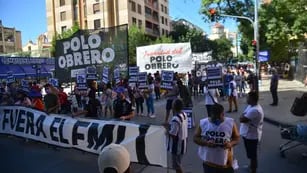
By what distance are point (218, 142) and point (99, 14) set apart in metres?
73.5

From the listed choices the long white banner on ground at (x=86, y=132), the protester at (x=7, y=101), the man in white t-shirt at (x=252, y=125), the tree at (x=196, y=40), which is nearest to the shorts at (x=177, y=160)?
the long white banner on ground at (x=86, y=132)

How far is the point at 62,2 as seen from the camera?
82.8 m

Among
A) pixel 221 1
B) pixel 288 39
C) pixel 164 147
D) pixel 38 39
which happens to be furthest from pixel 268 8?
pixel 38 39

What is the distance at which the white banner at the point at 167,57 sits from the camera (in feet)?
95.7

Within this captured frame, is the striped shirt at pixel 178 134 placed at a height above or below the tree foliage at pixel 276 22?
below

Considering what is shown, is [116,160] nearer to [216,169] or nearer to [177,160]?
[216,169]

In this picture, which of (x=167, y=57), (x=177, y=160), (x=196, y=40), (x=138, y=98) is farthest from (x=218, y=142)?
(x=196, y=40)

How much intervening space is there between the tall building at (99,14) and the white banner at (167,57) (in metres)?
46.2

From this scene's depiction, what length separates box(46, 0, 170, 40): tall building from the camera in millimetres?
76562

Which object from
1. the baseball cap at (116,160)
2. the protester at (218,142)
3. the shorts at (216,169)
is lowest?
the shorts at (216,169)

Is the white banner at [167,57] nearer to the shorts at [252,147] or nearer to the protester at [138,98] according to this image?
the protester at [138,98]

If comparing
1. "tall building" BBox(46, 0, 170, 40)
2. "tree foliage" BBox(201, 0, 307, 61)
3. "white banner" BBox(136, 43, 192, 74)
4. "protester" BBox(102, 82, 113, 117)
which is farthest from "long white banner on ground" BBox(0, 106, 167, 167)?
"tall building" BBox(46, 0, 170, 40)

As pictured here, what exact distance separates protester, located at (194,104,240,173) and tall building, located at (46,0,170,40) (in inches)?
2805

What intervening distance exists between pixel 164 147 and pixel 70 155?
3.95 metres
